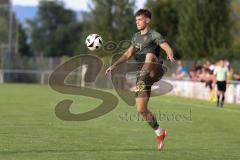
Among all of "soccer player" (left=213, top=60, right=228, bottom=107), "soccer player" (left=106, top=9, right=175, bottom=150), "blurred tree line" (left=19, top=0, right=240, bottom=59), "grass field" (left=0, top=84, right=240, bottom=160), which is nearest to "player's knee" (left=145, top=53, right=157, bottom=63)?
"soccer player" (left=106, top=9, right=175, bottom=150)

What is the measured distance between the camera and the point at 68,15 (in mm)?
104062

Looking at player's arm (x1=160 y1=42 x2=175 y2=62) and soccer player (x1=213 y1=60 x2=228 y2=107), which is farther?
soccer player (x1=213 y1=60 x2=228 y2=107)

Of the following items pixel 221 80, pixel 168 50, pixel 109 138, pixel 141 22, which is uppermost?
pixel 141 22

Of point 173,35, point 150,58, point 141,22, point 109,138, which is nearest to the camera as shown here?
point 141,22

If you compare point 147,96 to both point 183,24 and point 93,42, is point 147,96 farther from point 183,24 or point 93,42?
point 183,24

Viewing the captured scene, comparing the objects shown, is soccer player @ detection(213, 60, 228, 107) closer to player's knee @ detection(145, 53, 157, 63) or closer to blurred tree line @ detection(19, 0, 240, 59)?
player's knee @ detection(145, 53, 157, 63)

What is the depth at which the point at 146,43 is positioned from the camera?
11859 millimetres

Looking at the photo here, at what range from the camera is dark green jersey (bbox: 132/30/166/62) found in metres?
11.8

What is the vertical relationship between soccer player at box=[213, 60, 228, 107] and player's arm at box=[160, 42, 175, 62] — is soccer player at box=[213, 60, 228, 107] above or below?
below

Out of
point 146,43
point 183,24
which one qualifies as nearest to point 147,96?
point 146,43

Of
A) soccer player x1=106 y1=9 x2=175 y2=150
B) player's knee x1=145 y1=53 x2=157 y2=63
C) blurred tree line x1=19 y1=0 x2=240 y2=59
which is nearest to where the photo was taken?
soccer player x1=106 y1=9 x2=175 y2=150

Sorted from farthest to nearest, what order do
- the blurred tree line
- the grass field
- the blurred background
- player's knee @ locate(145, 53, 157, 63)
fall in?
the blurred tree line, the blurred background, player's knee @ locate(145, 53, 157, 63), the grass field

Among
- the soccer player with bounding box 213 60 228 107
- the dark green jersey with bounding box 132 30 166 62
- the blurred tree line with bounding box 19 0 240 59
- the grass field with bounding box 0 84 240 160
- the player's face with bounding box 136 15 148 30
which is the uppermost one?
the blurred tree line with bounding box 19 0 240 59

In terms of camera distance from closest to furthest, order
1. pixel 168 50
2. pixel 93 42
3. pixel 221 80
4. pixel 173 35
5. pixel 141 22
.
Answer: pixel 168 50 → pixel 141 22 → pixel 93 42 → pixel 221 80 → pixel 173 35
